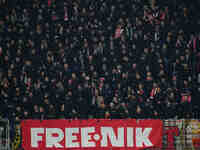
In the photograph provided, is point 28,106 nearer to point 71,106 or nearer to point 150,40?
point 71,106

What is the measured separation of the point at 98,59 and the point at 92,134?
366 cm

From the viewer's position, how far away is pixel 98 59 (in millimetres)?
12430

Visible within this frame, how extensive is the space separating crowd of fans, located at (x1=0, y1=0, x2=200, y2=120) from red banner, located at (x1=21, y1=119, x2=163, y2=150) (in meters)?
1.60

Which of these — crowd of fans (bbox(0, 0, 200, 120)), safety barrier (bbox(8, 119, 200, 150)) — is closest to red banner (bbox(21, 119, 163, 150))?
safety barrier (bbox(8, 119, 200, 150))

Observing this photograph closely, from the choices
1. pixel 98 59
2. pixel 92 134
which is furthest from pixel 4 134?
pixel 98 59

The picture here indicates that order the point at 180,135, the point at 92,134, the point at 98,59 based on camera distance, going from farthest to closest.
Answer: the point at 98,59 < the point at 92,134 < the point at 180,135

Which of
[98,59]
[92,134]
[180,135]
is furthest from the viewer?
[98,59]

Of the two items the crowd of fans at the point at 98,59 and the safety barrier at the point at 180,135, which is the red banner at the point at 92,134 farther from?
the crowd of fans at the point at 98,59

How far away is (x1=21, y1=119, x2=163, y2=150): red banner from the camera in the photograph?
9477 mm

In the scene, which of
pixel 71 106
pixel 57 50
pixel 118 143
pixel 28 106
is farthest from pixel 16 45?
pixel 118 143

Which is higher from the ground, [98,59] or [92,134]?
[98,59]

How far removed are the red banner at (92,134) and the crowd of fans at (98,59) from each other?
1602 millimetres

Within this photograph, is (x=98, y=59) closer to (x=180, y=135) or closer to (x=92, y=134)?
(x=92, y=134)

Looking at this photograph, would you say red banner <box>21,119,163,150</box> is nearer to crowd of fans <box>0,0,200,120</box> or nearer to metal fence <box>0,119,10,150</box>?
metal fence <box>0,119,10,150</box>
